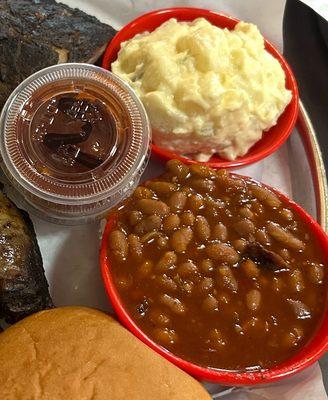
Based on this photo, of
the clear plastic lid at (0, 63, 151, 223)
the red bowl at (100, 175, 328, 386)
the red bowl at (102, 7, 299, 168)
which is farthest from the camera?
the red bowl at (102, 7, 299, 168)

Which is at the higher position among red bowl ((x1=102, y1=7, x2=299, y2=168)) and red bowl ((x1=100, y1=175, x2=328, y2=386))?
red bowl ((x1=102, y1=7, x2=299, y2=168))

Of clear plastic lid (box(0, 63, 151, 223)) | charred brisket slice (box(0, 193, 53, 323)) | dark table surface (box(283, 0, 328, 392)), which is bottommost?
charred brisket slice (box(0, 193, 53, 323))

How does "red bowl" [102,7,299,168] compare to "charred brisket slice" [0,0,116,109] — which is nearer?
"charred brisket slice" [0,0,116,109]

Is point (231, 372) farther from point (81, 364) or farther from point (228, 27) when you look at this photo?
point (228, 27)

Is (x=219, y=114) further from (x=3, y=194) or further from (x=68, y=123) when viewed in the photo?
(x=3, y=194)

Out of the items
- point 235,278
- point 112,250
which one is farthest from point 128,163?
point 235,278

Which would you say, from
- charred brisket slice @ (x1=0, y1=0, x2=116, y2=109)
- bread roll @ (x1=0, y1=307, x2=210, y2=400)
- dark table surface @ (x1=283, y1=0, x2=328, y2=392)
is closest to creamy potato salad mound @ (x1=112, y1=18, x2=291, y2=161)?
charred brisket slice @ (x1=0, y1=0, x2=116, y2=109)

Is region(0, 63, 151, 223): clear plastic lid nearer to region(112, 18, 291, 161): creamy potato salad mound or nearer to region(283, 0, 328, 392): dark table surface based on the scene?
region(112, 18, 291, 161): creamy potato salad mound
